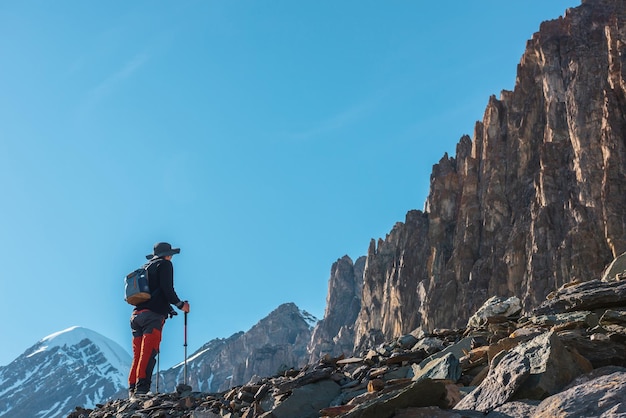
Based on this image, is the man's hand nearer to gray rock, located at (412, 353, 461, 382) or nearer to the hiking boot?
the hiking boot

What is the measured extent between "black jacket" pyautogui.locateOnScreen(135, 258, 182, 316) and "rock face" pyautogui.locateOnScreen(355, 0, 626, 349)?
3004 inches

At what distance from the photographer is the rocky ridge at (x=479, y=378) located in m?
6.92

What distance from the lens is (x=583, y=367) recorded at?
7578 millimetres

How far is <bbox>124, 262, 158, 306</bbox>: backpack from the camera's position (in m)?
17.2

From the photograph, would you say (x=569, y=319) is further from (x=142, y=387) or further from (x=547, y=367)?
(x=142, y=387)

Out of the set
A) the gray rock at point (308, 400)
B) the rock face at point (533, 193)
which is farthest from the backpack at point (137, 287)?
the rock face at point (533, 193)

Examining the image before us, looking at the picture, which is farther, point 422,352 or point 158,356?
point 158,356

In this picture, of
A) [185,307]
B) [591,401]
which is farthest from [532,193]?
[591,401]

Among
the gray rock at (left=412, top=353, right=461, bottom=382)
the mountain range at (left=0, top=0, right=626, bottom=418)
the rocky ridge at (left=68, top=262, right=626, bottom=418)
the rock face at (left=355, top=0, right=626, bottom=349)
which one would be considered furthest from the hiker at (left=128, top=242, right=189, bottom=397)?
the rock face at (left=355, top=0, right=626, bottom=349)

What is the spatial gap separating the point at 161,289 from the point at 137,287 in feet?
2.00

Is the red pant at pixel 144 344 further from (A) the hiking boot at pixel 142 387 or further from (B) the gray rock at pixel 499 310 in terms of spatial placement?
(B) the gray rock at pixel 499 310

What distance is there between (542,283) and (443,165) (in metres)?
53.6

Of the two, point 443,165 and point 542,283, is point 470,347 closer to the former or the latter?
point 542,283

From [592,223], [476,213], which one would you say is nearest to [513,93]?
[476,213]
